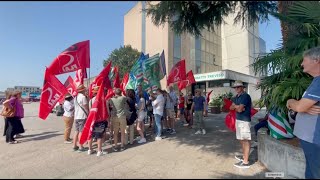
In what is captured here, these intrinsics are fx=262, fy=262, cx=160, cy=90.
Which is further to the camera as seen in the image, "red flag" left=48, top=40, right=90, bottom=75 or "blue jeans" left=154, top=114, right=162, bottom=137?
"blue jeans" left=154, top=114, right=162, bottom=137

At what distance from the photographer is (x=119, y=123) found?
23.1 feet

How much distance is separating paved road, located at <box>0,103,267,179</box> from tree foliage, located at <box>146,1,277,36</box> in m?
2.69

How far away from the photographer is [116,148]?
273 inches

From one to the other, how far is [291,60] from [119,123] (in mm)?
4407

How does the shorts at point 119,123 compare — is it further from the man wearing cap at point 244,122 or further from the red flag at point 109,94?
the man wearing cap at point 244,122

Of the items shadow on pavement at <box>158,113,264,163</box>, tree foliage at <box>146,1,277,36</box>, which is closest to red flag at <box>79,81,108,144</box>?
shadow on pavement at <box>158,113,264,163</box>

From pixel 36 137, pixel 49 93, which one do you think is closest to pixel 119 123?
pixel 49 93

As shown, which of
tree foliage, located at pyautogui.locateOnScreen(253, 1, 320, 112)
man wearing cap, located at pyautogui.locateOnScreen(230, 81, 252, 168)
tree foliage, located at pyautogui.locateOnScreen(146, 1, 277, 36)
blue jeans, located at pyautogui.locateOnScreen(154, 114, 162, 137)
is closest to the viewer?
tree foliage, located at pyautogui.locateOnScreen(146, 1, 277, 36)

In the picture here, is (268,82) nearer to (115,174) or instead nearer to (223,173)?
(223,173)

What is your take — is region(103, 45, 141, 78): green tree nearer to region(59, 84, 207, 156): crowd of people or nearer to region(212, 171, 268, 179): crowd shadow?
region(59, 84, 207, 156): crowd of people

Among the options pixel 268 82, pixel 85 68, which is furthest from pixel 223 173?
pixel 85 68

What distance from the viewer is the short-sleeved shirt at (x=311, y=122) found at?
2.82m

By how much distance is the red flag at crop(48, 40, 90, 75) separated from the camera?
7.21 meters

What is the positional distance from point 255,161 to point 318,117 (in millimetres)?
2908
